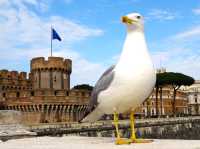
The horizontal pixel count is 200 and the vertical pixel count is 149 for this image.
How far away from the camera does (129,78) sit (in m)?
5.75

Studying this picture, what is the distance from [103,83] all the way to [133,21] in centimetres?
107

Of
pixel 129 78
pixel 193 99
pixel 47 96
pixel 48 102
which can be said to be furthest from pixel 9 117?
pixel 193 99

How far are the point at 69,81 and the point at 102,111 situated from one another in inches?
1823

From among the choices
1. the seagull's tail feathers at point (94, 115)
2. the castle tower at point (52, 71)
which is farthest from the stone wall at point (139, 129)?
the seagull's tail feathers at point (94, 115)

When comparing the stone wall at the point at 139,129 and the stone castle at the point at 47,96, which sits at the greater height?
the stone castle at the point at 47,96

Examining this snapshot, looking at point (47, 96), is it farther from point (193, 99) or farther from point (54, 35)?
point (193, 99)

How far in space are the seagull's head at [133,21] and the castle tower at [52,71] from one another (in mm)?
43191

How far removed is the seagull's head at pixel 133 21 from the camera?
6.02 meters

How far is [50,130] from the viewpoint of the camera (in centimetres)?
3009

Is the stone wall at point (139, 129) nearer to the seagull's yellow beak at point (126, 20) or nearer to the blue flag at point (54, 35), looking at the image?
the blue flag at point (54, 35)

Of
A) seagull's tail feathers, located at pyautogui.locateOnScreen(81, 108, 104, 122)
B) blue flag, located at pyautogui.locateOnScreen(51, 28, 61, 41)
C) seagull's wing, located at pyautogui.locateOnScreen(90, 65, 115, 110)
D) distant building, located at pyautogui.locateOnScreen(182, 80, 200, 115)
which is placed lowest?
seagull's tail feathers, located at pyautogui.locateOnScreen(81, 108, 104, 122)

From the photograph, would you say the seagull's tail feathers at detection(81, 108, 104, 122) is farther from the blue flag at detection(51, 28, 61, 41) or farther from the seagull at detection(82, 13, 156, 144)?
the blue flag at detection(51, 28, 61, 41)

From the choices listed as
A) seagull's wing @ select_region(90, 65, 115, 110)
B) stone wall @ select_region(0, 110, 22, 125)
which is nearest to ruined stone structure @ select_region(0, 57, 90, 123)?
stone wall @ select_region(0, 110, 22, 125)

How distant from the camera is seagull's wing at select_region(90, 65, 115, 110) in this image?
602 centimetres
